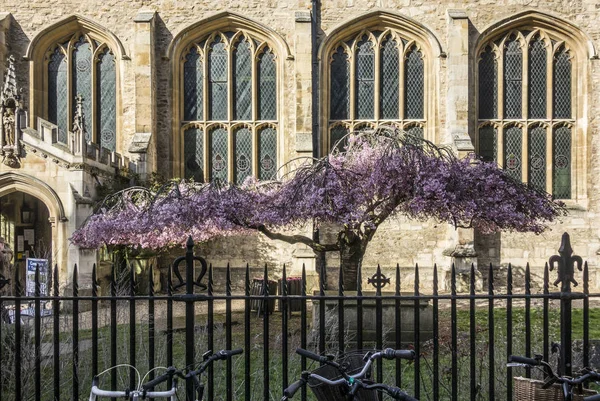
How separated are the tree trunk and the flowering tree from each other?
0.02 metres

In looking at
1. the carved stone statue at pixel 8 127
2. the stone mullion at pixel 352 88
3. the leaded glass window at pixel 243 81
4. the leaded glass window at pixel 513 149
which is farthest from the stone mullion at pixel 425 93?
the carved stone statue at pixel 8 127

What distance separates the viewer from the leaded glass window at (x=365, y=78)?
14.9m

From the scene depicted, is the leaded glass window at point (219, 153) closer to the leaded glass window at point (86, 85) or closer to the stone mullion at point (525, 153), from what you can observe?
the leaded glass window at point (86, 85)

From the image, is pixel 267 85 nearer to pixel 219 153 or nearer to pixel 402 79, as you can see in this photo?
pixel 219 153

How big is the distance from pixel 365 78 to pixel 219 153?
14.2 feet

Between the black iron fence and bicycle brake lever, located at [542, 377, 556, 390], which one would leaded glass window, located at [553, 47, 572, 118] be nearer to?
the black iron fence

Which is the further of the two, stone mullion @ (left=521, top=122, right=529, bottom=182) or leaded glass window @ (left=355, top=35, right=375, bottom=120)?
leaded glass window @ (left=355, top=35, right=375, bottom=120)

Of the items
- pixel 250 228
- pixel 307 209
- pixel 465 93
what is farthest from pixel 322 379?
pixel 465 93

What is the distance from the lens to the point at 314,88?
14.3m

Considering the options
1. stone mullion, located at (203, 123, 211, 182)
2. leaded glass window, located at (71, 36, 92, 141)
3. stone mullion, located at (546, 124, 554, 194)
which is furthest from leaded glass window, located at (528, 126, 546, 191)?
leaded glass window, located at (71, 36, 92, 141)

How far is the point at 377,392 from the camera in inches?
117

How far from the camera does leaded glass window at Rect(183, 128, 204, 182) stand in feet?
49.2

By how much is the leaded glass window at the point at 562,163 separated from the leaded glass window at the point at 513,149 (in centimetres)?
89

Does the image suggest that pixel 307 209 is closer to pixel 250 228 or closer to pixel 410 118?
pixel 250 228
